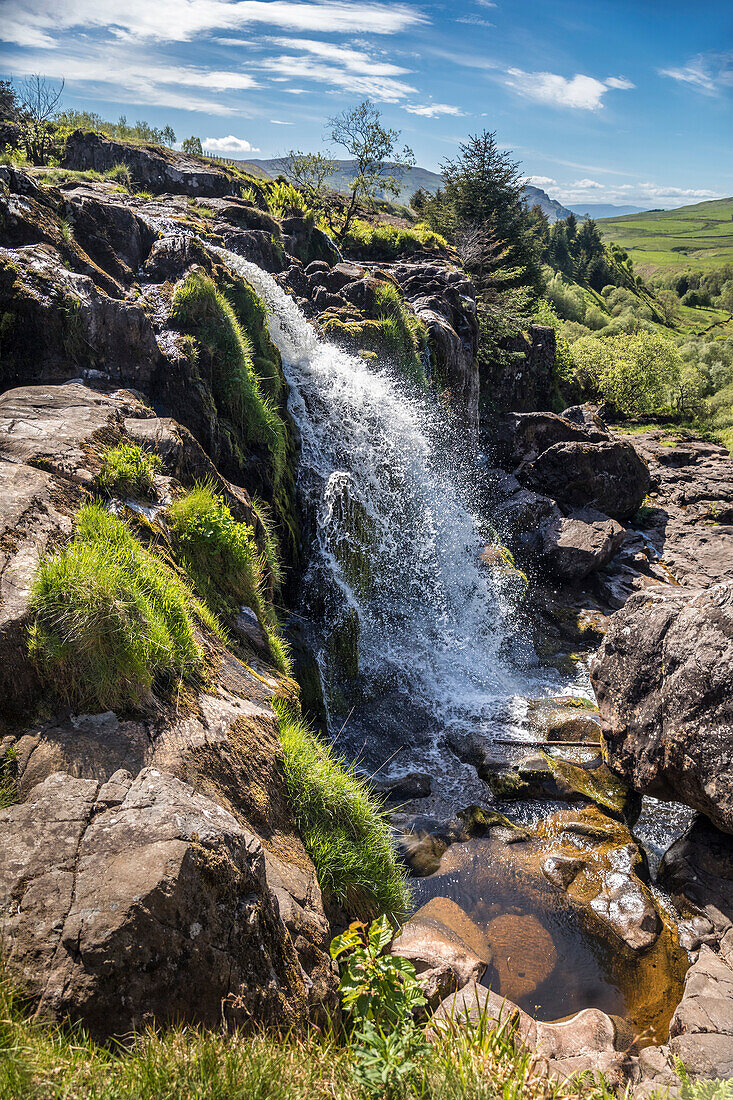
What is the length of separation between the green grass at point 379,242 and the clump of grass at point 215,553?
831 inches

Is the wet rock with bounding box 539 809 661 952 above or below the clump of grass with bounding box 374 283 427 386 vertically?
below

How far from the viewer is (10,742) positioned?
A: 11.5 feet

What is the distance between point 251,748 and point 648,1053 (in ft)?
18.3

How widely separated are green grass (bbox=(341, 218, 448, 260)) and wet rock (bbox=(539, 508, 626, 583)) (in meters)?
14.3

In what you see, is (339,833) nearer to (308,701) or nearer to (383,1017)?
(383,1017)

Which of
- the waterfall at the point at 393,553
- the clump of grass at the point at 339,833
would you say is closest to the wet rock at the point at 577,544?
the waterfall at the point at 393,553

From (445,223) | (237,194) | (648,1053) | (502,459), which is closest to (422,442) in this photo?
(502,459)

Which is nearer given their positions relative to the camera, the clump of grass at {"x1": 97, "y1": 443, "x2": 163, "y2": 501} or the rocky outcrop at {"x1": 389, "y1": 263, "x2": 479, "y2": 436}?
the clump of grass at {"x1": 97, "y1": 443, "x2": 163, "y2": 501}

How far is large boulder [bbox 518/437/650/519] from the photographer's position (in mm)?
21453

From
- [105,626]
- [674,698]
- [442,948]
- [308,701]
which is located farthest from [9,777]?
[674,698]

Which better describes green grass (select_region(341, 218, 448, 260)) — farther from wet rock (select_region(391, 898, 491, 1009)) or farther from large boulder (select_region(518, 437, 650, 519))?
wet rock (select_region(391, 898, 491, 1009))

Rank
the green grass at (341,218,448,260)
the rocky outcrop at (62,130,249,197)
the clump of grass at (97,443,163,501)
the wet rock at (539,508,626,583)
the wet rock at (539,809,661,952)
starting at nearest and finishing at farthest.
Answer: the clump of grass at (97,443,163,501) → the wet rock at (539,809,661,952) → the wet rock at (539,508,626,583) → the rocky outcrop at (62,130,249,197) → the green grass at (341,218,448,260)

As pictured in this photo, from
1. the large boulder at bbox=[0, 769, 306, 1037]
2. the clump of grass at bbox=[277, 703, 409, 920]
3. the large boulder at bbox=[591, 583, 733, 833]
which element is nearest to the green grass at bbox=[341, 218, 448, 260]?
the large boulder at bbox=[591, 583, 733, 833]

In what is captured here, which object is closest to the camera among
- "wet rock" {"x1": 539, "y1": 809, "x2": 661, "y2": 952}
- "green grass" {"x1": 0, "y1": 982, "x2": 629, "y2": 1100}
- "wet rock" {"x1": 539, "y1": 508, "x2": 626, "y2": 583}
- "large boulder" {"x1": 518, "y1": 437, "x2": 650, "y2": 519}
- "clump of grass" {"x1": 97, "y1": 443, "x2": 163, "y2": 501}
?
"green grass" {"x1": 0, "y1": 982, "x2": 629, "y2": 1100}
